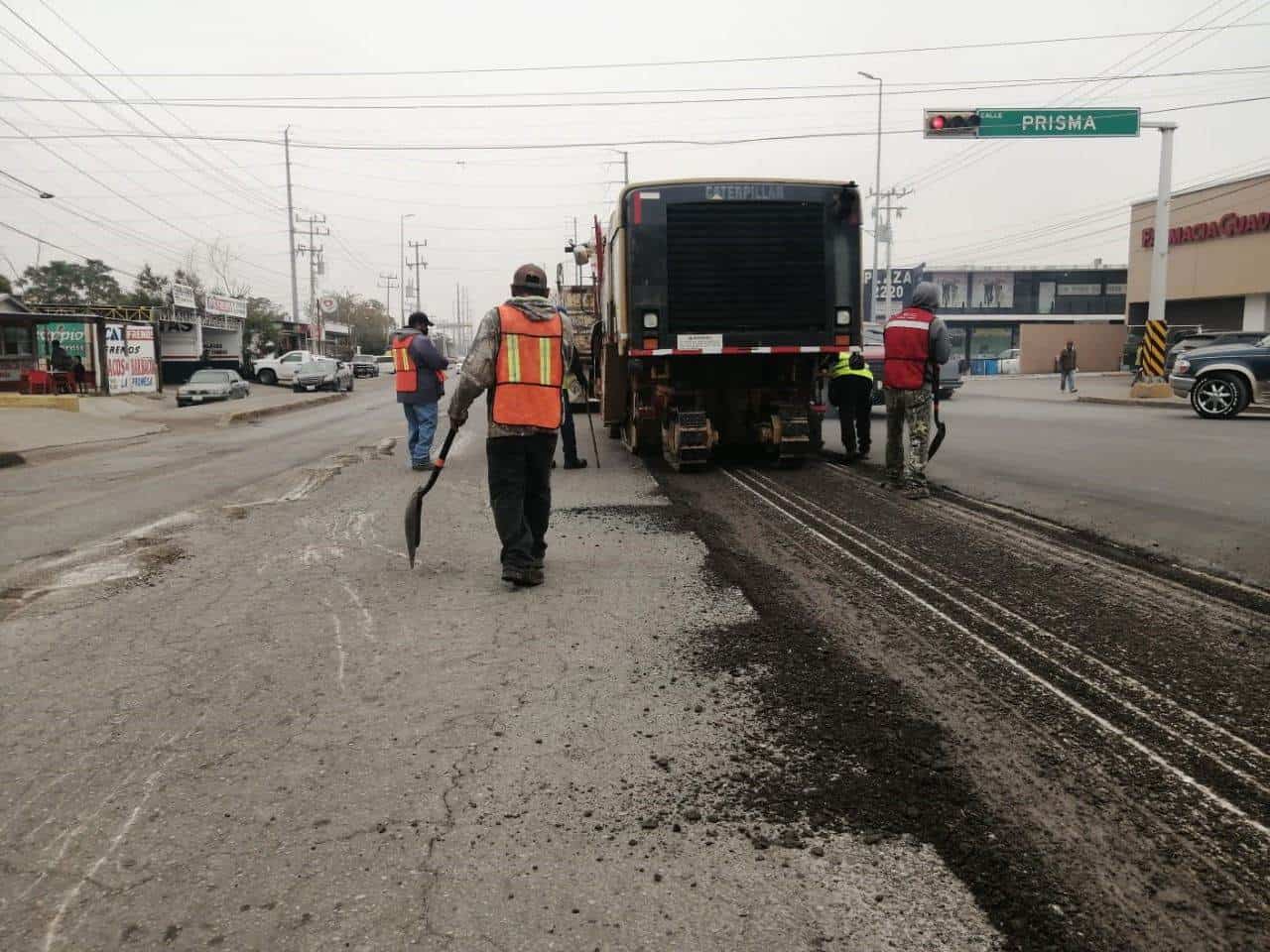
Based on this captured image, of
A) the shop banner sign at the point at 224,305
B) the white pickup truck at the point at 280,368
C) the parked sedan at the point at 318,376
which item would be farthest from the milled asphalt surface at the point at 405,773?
the shop banner sign at the point at 224,305

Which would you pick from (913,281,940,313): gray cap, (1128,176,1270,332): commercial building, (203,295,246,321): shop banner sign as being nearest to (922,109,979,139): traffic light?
(913,281,940,313): gray cap

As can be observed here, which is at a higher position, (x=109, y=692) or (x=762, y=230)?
(x=762, y=230)

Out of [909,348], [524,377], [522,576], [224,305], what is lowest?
[522,576]

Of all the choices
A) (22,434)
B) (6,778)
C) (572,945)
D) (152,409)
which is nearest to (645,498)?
(6,778)

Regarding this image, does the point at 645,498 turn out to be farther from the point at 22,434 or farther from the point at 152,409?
the point at 152,409

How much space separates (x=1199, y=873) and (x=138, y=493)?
33.4 feet

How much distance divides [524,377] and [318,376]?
40816 millimetres

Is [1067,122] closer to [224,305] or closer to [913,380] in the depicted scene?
[913,380]

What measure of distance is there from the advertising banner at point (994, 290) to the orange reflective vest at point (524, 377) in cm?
7458

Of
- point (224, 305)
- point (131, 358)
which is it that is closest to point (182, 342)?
point (224, 305)

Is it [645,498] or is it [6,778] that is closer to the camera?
[6,778]

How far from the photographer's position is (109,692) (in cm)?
403

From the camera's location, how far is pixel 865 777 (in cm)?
313

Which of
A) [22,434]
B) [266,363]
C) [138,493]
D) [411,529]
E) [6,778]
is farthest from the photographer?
[266,363]
